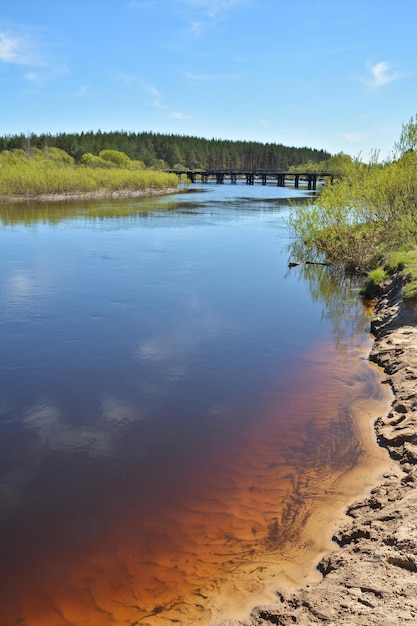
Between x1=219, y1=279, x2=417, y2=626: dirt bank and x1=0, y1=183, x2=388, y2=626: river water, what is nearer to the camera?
x1=219, y1=279, x2=417, y2=626: dirt bank

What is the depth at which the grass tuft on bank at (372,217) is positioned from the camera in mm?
26906

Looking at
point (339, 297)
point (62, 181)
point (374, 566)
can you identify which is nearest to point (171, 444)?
point (374, 566)

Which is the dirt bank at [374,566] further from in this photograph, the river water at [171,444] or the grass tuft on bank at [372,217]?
the grass tuft on bank at [372,217]

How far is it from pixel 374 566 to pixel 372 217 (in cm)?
2617

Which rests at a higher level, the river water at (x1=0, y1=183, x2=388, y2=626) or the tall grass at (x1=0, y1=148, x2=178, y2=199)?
the tall grass at (x1=0, y1=148, x2=178, y2=199)

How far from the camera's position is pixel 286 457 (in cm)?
1061

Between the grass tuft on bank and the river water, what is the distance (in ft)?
14.9

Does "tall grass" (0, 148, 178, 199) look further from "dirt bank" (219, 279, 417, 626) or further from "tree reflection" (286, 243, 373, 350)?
"dirt bank" (219, 279, 417, 626)

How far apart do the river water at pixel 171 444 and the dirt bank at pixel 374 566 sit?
461mm

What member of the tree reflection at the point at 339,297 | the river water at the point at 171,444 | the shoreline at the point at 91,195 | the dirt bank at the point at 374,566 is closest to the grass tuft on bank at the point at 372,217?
the tree reflection at the point at 339,297

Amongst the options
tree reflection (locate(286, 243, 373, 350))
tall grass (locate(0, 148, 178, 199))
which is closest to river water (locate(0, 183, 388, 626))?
tree reflection (locate(286, 243, 373, 350))

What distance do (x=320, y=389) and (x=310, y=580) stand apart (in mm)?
7133

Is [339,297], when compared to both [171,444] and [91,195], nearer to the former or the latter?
[171,444]

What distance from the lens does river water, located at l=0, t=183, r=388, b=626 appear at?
24.5ft
